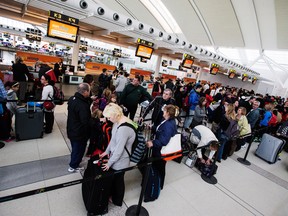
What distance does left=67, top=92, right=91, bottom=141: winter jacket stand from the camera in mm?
2633

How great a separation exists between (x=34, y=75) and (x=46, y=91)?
5.10m

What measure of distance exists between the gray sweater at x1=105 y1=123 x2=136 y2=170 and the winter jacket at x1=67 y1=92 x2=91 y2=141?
75 cm

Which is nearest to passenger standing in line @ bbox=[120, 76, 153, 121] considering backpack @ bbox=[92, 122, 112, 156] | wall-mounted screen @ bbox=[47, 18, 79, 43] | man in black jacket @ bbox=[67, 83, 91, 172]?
backpack @ bbox=[92, 122, 112, 156]

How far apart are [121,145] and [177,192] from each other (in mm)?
1754

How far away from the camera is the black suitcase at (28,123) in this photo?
368 centimetres

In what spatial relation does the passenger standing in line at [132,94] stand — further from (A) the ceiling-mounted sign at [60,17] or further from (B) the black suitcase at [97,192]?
(A) the ceiling-mounted sign at [60,17]

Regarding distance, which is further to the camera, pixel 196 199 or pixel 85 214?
pixel 196 199

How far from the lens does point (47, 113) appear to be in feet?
13.8

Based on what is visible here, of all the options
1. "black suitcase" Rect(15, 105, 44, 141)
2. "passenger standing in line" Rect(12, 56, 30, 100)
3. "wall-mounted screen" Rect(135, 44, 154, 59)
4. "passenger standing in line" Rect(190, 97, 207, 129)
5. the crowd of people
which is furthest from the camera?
"wall-mounted screen" Rect(135, 44, 154, 59)

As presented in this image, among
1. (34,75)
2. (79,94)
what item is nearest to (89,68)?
(34,75)

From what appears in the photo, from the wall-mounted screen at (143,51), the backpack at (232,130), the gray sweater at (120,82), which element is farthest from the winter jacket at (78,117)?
the wall-mounted screen at (143,51)

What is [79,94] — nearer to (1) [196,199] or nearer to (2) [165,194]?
(2) [165,194]

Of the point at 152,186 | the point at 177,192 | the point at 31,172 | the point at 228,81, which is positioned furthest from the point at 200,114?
the point at 228,81

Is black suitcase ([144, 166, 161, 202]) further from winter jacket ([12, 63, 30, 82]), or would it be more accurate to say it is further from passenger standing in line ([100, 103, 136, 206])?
winter jacket ([12, 63, 30, 82])
